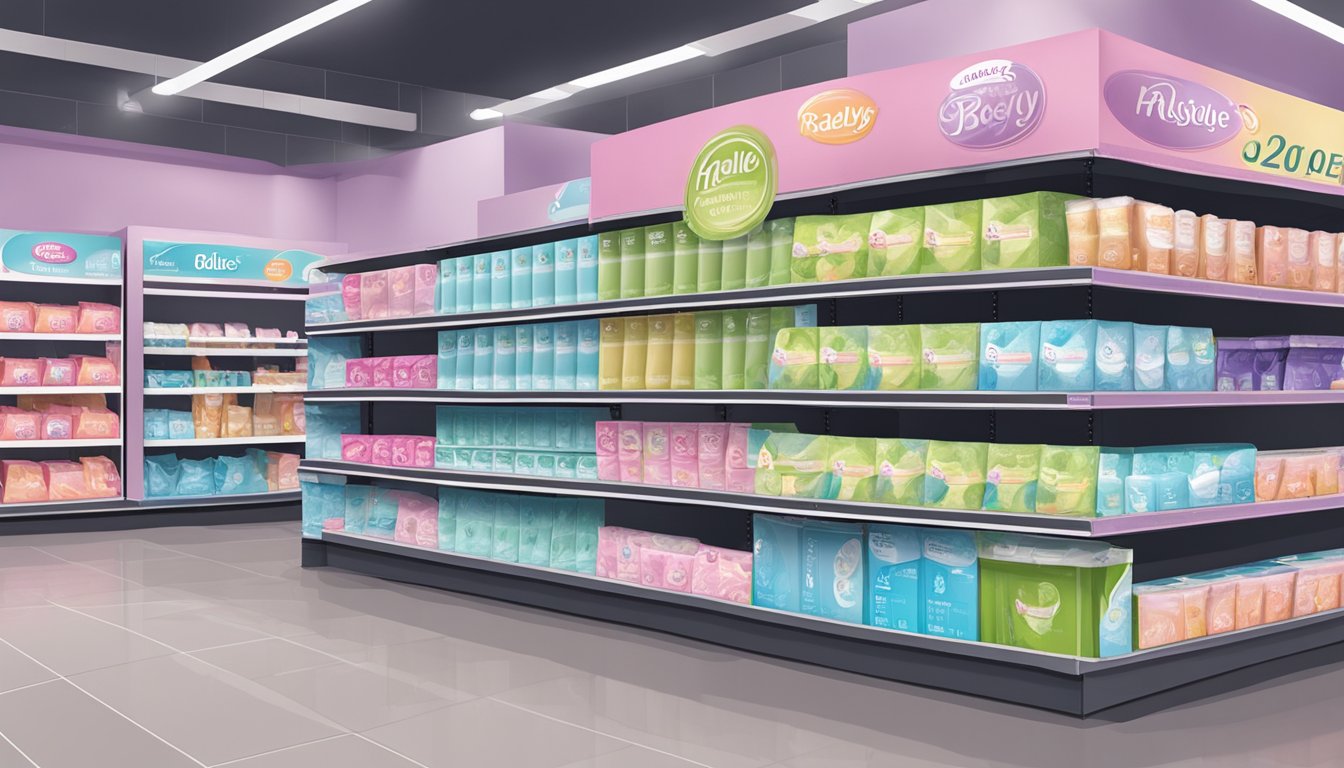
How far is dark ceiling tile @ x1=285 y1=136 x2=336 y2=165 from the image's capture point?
37.9 feet

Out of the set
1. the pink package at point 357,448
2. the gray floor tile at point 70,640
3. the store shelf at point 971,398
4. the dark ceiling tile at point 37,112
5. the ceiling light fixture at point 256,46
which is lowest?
the gray floor tile at point 70,640

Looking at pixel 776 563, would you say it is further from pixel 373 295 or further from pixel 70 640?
pixel 373 295

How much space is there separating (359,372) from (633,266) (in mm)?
2310

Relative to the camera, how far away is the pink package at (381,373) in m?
6.32

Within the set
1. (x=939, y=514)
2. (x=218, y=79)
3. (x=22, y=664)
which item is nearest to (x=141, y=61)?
(x=218, y=79)

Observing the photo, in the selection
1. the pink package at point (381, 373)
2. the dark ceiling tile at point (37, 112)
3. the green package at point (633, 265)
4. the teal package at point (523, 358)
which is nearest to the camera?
the green package at point (633, 265)

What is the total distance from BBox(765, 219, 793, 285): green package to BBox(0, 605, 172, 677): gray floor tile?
2.93 metres

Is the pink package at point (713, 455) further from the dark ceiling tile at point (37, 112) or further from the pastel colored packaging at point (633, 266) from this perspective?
the dark ceiling tile at point (37, 112)

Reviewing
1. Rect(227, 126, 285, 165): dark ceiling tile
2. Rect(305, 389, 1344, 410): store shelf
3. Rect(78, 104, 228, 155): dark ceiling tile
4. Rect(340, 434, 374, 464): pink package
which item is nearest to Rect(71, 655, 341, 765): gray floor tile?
Rect(305, 389, 1344, 410): store shelf

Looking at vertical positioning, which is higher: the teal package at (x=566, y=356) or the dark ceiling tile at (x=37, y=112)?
the dark ceiling tile at (x=37, y=112)

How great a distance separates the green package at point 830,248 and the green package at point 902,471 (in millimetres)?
656

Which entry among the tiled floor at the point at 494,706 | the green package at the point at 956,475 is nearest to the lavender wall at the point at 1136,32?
the green package at the point at 956,475

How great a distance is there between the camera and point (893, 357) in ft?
13.1

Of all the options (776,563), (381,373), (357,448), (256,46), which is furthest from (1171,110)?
(256,46)
